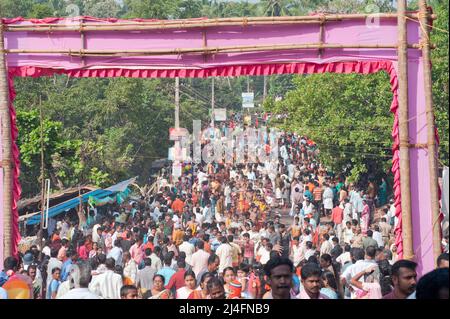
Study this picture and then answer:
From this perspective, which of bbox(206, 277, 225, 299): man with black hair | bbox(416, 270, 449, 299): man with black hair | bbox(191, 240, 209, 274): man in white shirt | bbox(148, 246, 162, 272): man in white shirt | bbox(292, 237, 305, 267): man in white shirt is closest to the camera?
bbox(416, 270, 449, 299): man with black hair

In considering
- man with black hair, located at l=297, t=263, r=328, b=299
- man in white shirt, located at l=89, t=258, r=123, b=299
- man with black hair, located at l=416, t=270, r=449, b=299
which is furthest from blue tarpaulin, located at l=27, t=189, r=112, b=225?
man with black hair, located at l=416, t=270, r=449, b=299

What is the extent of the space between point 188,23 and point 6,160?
2.68m

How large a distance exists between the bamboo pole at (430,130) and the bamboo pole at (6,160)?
4.83 meters

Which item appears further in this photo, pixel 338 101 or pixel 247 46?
pixel 338 101

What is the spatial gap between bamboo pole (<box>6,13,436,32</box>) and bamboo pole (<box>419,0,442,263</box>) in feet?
0.66

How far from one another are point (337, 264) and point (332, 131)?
12.9 metres

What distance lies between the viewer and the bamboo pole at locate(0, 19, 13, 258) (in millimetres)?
11367

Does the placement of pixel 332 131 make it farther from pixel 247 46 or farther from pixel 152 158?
pixel 247 46

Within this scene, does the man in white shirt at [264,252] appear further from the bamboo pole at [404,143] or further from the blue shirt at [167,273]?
the bamboo pole at [404,143]

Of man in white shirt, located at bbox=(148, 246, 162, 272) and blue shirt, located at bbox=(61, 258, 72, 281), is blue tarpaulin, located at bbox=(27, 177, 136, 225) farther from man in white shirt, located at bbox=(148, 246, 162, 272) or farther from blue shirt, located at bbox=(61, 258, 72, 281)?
blue shirt, located at bbox=(61, 258, 72, 281)

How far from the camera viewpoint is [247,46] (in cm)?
1110

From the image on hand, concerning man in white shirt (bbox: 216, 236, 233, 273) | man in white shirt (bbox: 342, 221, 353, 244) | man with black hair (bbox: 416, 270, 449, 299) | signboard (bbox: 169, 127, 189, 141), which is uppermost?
signboard (bbox: 169, 127, 189, 141)
